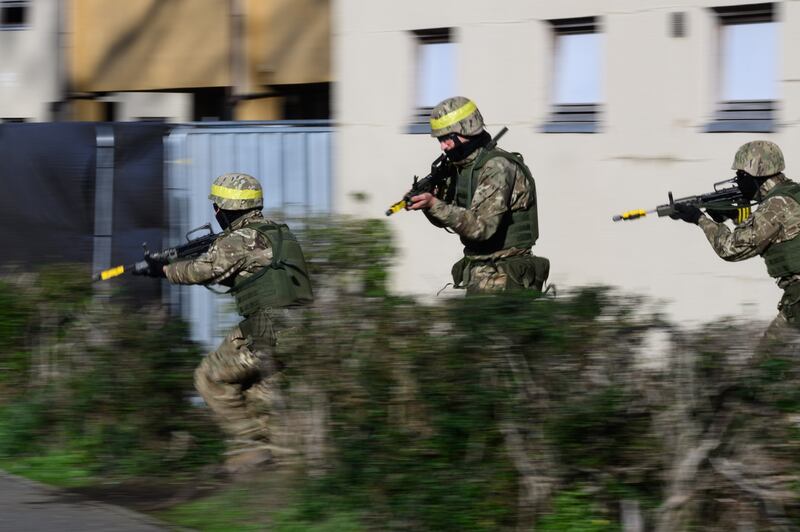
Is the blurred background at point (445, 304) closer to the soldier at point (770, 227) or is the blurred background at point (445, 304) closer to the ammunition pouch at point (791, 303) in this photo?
the soldier at point (770, 227)

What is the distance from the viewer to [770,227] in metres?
7.71

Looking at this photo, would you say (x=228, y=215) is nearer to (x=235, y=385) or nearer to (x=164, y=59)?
(x=235, y=385)

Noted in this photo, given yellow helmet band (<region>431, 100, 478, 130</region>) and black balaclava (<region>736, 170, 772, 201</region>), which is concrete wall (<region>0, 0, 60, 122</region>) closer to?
yellow helmet band (<region>431, 100, 478, 130</region>)

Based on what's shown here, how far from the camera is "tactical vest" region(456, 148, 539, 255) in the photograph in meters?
8.16

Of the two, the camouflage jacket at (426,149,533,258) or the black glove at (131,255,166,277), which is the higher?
the camouflage jacket at (426,149,533,258)

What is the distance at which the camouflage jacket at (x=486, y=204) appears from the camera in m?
7.91

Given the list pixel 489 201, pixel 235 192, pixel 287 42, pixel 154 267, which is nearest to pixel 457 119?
pixel 489 201

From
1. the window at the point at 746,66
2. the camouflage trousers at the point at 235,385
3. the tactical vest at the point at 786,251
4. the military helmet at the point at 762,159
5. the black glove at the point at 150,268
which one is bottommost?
the camouflage trousers at the point at 235,385

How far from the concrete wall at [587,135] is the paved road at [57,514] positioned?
3132mm

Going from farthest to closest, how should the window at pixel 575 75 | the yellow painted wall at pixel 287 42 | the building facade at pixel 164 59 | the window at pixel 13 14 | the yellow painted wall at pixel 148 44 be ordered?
the window at pixel 13 14 < the yellow painted wall at pixel 148 44 < the building facade at pixel 164 59 < the yellow painted wall at pixel 287 42 < the window at pixel 575 75

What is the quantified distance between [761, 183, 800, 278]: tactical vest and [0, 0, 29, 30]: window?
687 inches

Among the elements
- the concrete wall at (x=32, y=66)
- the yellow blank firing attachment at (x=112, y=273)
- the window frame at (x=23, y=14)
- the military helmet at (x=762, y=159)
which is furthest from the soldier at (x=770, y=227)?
the window frame at (x=23, y=14)

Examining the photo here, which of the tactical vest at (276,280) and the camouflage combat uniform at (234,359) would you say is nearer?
the tactical vest at (276,280)

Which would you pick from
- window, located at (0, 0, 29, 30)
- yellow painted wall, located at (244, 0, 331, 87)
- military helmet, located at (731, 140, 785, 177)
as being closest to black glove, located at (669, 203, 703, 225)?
military helmet, located at (731, 140, 785, 177)
